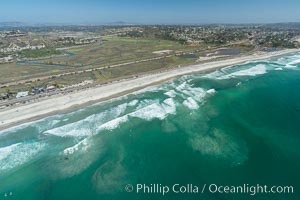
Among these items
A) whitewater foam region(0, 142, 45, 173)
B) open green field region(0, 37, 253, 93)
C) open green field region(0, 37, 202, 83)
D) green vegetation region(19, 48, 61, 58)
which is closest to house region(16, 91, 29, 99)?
open green field region(0, 37, 253, 93)

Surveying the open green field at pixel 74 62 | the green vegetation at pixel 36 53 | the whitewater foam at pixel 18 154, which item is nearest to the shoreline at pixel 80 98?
the whitewater foam at pixel 18 154

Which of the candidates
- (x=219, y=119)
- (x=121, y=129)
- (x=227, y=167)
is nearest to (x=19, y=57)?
(x=121, y=129)

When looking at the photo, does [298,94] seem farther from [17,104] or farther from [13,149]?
[17,104]

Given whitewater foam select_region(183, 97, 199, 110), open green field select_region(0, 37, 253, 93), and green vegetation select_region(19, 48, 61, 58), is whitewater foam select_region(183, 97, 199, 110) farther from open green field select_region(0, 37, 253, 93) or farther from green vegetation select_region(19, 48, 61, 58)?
green vegetation select_region(19, 48, 61, 58)

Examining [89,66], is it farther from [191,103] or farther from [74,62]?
[191,103]

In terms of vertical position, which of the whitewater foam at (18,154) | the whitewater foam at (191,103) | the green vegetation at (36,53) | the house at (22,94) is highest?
the green vegetation at (36,53)

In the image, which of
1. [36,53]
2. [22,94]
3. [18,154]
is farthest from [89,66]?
[18,154]

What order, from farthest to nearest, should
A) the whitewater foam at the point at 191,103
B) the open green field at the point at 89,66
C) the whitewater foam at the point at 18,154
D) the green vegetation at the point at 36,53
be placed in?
the green vegetation at the point at 36,53
the open green field at the point at 89,66
the whitewater foam at the point at 191,103
the whitewater foam at the point at 18,154

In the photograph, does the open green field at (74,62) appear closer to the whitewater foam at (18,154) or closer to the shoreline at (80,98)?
the shoreline at (80,98)
